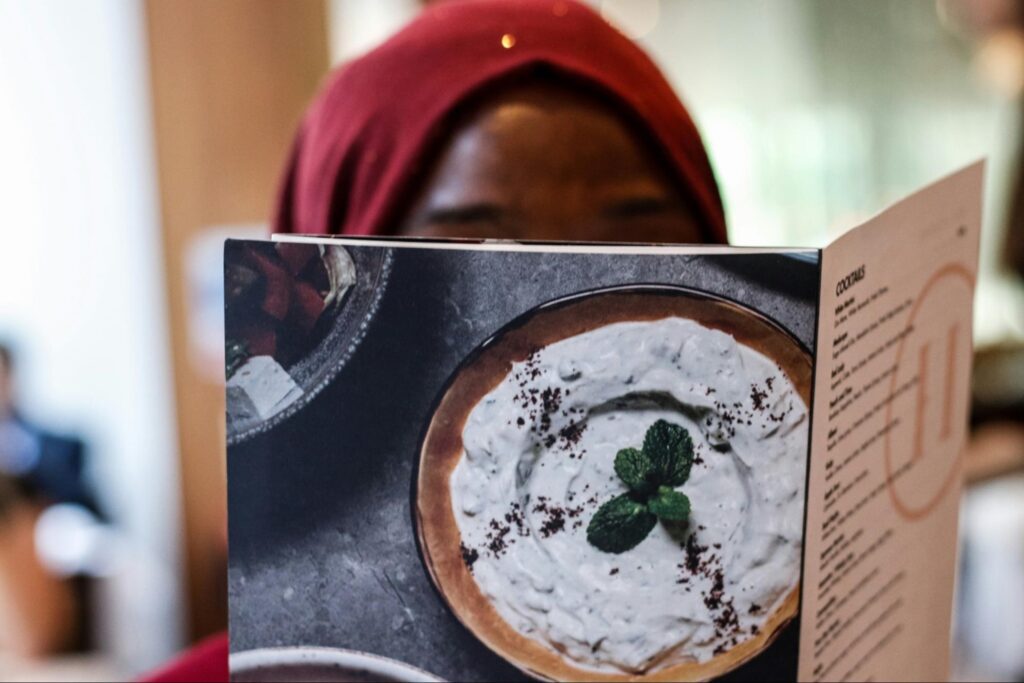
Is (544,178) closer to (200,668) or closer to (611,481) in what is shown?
(611,481)

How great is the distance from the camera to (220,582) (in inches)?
99.6

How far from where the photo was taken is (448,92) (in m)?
0.57

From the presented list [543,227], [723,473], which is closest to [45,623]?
[543,227]

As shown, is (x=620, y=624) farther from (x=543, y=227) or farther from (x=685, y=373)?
(x=543, y=227)

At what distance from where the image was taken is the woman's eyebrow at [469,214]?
0.54m

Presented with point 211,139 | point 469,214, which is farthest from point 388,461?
point 211,139

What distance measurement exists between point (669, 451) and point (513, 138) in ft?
0.82

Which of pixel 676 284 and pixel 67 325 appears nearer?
pixel 676 284

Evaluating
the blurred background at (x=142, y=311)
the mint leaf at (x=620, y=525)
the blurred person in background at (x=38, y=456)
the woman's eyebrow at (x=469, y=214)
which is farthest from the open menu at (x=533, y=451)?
the blurred person in background at (x=38, y=456)

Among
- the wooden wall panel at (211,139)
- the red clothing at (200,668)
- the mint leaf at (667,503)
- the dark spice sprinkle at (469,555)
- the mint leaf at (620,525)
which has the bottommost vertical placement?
the red clothing at (200,668)

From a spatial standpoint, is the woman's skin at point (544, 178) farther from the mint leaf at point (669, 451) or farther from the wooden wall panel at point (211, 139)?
the wooden wall panel at point (211, 139)

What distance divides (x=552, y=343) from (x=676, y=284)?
5 centimetres

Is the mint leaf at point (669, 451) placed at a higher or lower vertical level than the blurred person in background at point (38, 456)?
lower

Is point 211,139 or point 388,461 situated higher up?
point 211,139
